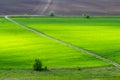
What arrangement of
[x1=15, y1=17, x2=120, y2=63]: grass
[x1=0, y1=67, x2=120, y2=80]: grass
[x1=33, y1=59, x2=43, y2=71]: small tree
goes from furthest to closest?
[x1=15, y1=17, x2=120, y2=63]: grass → [x1=33, y1=59, x2=43, y2=71]: small tree → [x1=0, y1=67, x2=120, y2=80]: grass

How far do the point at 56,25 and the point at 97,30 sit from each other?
638 cm

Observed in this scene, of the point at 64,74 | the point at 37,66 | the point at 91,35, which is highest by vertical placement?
the point at 37,66

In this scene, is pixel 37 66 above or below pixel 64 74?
above

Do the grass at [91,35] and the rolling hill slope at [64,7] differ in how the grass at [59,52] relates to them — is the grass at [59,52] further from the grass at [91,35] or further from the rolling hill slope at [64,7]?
the rolling hill slope at [64,7]

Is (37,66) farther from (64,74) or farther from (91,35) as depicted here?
(91,35)

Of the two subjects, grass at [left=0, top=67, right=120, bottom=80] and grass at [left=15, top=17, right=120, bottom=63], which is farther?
grass at [left=15, top=17, right=120, bottom=63]

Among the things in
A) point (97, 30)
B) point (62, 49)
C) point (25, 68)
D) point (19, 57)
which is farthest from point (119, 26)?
point (25, 68)

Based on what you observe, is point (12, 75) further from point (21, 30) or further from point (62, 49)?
point (21, 30)

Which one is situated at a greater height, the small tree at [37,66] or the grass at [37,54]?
the small tree at [37,66]

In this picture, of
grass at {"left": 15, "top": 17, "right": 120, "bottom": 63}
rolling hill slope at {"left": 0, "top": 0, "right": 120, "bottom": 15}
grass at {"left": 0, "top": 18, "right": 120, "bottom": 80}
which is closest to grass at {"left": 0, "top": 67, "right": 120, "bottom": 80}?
grass at {"left": 0, "top": 18, "right": 120, "bottom": 80}

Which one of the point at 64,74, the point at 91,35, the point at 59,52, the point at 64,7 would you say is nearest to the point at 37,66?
the point at 64,74

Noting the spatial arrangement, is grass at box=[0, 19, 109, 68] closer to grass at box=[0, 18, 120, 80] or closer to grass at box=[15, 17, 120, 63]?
grass at box=[0, 18, 120, 80]

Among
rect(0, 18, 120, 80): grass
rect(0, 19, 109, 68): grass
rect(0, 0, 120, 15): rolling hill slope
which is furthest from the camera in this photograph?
rect(0, 0, 120, 15): rolling hill slope

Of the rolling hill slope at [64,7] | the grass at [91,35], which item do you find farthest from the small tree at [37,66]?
the rolling hill slope at [64,7]
